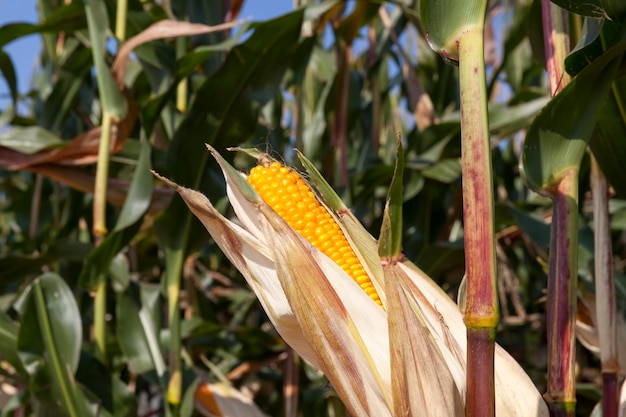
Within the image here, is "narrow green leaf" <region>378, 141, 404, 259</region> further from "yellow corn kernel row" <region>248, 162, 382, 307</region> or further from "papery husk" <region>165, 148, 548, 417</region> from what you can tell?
"yellow corn kernel row" <region>248, 162, 382, 307</region>

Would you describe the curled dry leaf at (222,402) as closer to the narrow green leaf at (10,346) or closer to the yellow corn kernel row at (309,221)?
the narrow green leaf at (10,346)

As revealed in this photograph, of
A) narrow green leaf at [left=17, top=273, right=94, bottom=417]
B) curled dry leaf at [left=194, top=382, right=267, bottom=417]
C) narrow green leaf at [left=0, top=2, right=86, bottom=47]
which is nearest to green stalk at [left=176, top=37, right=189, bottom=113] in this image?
narrow green leaf at [left=0, top=2, right=86, bottom=47]

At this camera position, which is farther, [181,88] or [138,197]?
[181,88]

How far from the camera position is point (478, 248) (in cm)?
55

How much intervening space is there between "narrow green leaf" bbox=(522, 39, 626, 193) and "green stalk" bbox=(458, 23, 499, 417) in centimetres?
18

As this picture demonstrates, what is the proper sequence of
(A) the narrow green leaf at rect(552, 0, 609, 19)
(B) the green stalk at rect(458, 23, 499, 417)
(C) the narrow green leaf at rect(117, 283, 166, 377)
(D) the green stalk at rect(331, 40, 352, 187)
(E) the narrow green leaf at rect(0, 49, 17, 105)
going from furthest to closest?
(D) the green stalk at rect(331, 40, 352, 187), (E) the narrow green leaf at rect(0, 49, 17, 105), (C) the narrow green leaf at rect(117, 283, 166, 377), (A) the narrow green leaf at rect(552, 0, 609, 19), (B) the green stalk at rect(458, 23, 499, 417)

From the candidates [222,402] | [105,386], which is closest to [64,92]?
[105,386]

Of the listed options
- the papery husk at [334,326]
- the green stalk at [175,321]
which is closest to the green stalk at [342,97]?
the green stalk at [175,321]

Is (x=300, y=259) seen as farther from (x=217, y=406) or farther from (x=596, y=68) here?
(x=217, y=406)

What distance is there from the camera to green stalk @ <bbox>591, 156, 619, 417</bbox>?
869 millimetres

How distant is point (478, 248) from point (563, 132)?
0.25 meters

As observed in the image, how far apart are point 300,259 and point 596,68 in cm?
35

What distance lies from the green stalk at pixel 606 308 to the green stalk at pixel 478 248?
37cm

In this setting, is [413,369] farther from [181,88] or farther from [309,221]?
[181,88]
